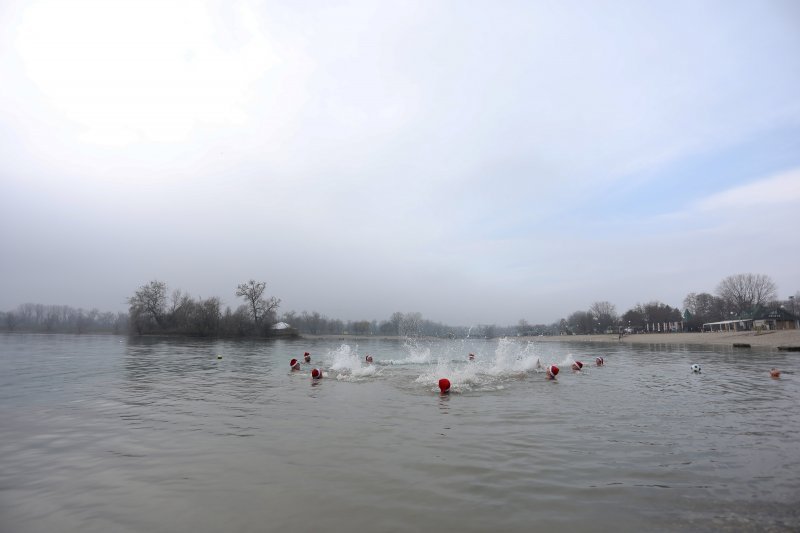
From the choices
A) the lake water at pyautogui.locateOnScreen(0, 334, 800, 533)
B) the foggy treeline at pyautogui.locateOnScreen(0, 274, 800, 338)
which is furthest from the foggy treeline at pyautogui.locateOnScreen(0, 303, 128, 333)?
the lake water at pyautogui.locateOnScreen(0, 334, 800, 533)

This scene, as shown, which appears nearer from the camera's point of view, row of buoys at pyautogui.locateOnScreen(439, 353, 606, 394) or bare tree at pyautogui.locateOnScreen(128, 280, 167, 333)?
row of buoys at pyautogui.locateOnScreen(439, 353, 606, 394)

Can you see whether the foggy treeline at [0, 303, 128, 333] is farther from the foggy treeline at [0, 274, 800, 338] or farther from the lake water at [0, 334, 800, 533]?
the lake water at [0, 334, 800, 533]

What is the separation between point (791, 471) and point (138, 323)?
4166 inches

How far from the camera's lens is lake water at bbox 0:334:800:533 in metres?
5.17

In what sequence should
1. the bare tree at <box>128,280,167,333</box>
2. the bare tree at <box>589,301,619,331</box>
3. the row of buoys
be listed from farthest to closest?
the bare tree at <box>589,301,619,331</box>
the bare tree at <box>128,280,167,333</box>
the row of buoys

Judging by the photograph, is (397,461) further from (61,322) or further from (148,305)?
(61,322)

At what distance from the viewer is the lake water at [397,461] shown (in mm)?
5168

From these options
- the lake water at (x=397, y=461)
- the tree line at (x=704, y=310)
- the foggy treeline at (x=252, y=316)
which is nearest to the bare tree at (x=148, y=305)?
the foggy treeline at (x=252, y=316)

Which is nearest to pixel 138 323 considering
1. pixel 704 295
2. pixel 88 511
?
pixel 88 511

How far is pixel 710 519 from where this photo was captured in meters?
5.02

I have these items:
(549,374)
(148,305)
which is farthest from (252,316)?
(549,374)

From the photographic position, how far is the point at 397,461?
7520 mm

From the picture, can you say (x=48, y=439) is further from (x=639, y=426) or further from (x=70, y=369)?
(x=70, y=369)

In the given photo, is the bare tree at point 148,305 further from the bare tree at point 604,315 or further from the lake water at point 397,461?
the bare tree at point 604,315
